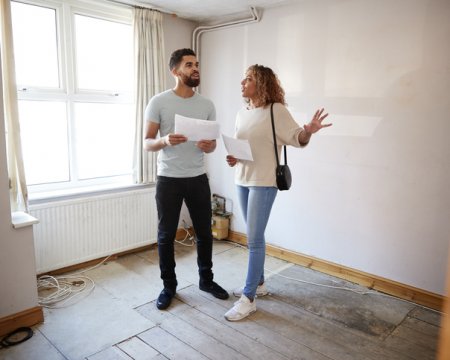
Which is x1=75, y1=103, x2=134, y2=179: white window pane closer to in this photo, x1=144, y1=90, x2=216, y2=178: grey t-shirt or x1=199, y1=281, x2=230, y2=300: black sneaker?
x1=144, y1=90, x2=216, y2=178: grey t-shirt

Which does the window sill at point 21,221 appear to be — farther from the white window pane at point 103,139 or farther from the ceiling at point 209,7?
the ceiling at point 209,7

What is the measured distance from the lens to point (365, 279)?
9.53ft

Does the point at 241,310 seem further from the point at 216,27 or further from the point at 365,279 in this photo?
the point at 216,27

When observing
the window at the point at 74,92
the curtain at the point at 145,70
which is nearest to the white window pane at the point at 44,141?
the window at the point at 74,92

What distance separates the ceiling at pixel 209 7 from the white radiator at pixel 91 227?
1.66 meters

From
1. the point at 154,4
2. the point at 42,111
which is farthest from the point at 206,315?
the point at 154,4

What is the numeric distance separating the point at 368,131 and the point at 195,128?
141 cm

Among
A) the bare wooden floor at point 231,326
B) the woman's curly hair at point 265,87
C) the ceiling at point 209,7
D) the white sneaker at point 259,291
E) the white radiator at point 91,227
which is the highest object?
the ceiling at point 209,7

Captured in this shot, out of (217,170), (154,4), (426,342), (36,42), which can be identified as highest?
(154,4)

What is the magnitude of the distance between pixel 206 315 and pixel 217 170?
1870mm

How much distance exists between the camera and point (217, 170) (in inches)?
157

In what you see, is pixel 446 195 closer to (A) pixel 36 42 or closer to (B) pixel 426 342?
(B) pixel 426 342

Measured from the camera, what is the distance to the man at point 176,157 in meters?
2.35

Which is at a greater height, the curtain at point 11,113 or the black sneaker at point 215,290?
the curtain at point 11,113
